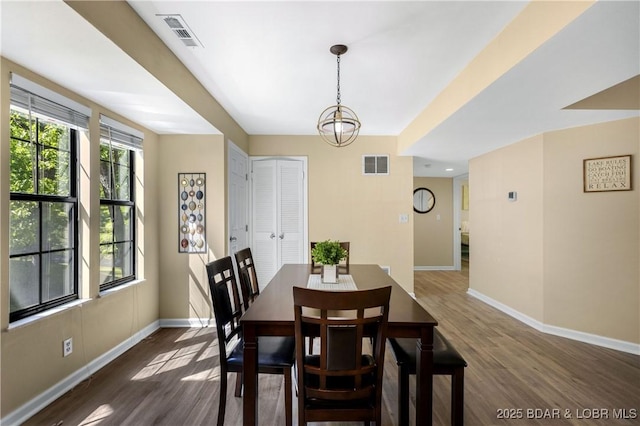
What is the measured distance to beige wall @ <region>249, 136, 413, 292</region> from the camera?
4.84 m

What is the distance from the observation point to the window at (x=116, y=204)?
2857mm

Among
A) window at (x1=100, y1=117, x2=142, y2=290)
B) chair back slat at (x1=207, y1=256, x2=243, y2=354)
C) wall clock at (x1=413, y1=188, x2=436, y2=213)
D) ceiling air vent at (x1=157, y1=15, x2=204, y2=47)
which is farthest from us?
wall clock at (x1=413, y1=188, x2=436, y2=213)

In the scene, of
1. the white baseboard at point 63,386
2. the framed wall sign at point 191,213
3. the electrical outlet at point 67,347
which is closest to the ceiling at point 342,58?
the framed wall sign at point 191,213

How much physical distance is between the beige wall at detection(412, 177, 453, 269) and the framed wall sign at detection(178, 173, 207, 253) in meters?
5.25

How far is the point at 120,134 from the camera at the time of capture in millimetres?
2959

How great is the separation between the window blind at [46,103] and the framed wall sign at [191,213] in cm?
122

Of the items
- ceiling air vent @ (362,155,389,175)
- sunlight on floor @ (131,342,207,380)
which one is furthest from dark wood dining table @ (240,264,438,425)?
ceiling air vent @ (362,155,389,175)

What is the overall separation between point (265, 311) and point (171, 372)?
1507 millimetres

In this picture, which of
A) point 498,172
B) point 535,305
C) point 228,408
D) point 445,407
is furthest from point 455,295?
point 228,408

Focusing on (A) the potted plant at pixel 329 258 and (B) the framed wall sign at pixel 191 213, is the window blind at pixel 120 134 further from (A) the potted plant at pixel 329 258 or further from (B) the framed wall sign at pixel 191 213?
(A) the potted plant at pixel 329 258

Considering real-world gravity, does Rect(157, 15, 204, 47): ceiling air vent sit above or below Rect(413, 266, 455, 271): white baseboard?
above

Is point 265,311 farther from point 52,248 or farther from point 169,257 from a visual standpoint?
point 169,257

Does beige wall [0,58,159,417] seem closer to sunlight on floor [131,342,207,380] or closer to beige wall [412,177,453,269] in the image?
sunlight on floor [131,342,207,380]

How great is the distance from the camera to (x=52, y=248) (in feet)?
7.60
